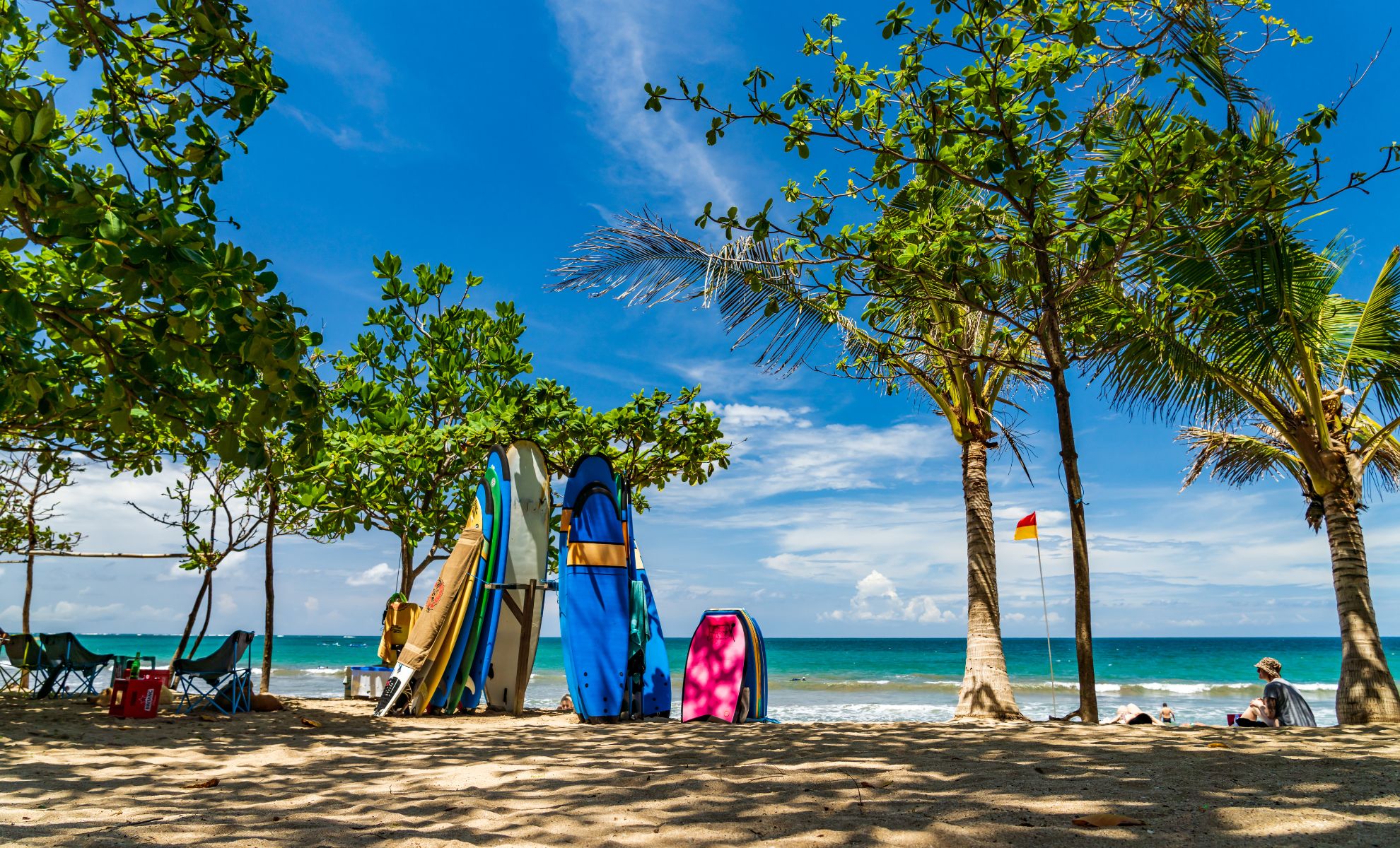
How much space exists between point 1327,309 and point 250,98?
9280mm

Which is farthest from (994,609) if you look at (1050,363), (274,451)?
(274,451)

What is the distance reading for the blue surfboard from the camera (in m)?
7.82

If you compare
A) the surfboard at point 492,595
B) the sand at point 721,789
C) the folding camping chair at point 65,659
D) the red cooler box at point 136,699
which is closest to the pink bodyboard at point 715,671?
the surfboard at point 492,595

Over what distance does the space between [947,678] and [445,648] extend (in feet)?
104

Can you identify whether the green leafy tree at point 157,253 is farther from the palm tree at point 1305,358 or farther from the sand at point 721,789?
the palm tree at point 1305,358

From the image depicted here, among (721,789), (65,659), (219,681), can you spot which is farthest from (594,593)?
(65,659)

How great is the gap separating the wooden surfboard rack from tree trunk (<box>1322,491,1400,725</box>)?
7.00m

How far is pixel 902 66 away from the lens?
5133mm

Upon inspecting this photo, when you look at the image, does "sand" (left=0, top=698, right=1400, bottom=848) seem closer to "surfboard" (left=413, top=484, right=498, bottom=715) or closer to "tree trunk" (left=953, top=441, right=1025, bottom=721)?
"surfboard" (left=413, top=484, right=498, bottom=715)

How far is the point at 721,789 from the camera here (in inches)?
138

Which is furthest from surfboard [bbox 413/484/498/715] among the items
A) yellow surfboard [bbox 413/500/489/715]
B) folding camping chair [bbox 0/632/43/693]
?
folding camping chair [bbox 0/632/43/693]

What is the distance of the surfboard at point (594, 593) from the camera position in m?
7.50

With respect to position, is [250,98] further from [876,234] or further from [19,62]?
[19,62]

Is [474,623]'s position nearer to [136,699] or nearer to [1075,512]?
[136,699]
